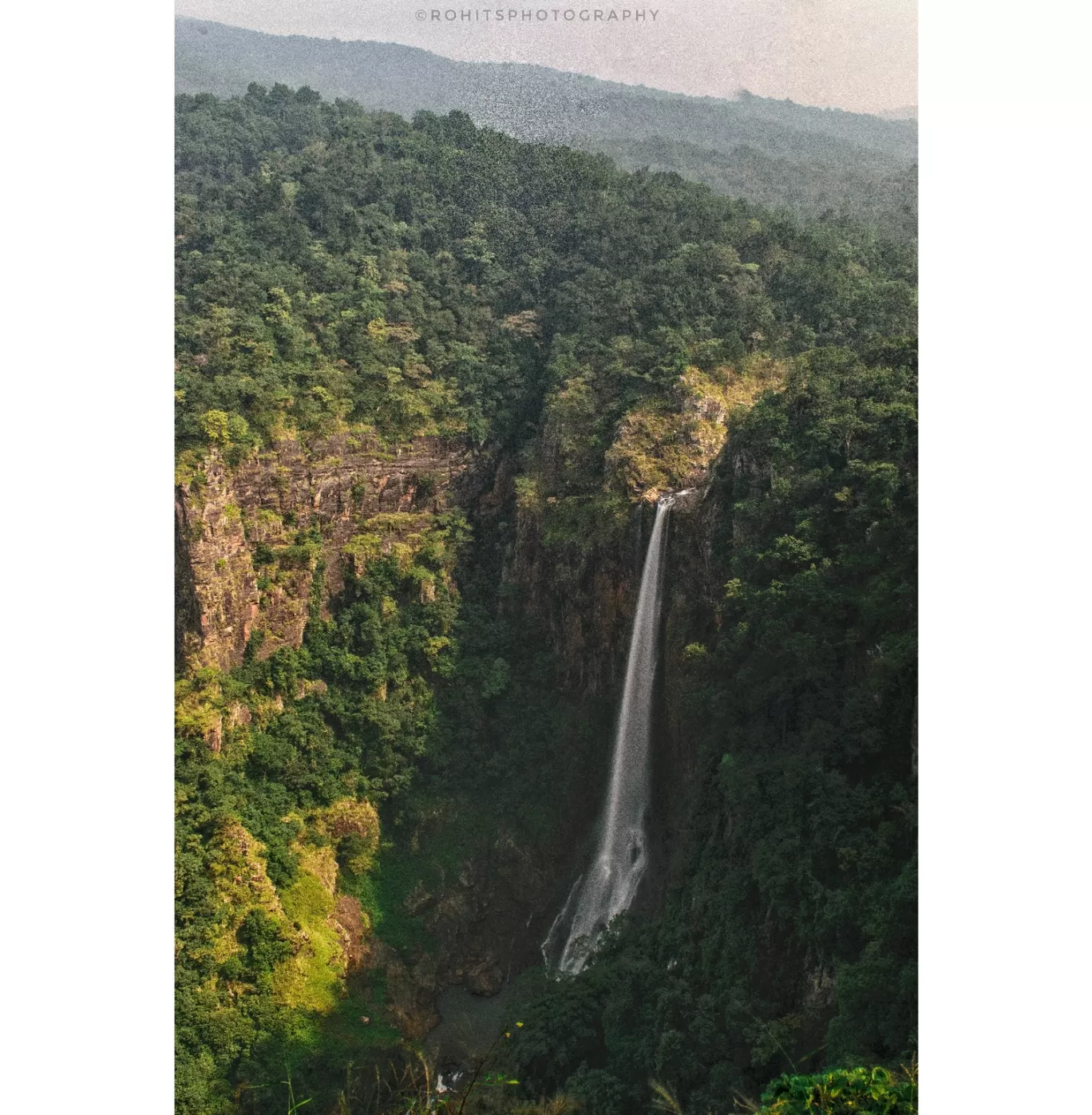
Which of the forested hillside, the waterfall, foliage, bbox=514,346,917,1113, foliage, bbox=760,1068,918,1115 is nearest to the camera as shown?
foliage, bbox=760,1068,918,1115

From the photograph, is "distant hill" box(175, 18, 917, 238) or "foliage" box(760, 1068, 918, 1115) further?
"distant hill" box(175, 18, 917, 238)

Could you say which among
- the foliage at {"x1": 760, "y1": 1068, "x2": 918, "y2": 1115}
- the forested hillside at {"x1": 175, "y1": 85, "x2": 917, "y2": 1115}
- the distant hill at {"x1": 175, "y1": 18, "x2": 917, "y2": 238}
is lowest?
the foliage at {"x1": 760, "y1": 1068, "x2": 918, "y2": 1115}

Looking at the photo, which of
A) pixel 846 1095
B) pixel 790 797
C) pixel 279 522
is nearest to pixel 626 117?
pixel 279 522

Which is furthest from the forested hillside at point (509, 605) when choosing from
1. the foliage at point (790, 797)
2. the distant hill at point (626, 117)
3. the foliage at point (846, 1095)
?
the foliage at point (846, 1095)

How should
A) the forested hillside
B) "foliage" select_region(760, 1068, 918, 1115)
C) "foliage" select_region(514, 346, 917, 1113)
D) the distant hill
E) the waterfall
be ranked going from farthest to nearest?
1. the waterfall
2. the distant hill
3. the forested hillside
4. "foliage" select_region(514, 346, 917, 1113)
5. "foliage" select_region(760, 1068, 918, 1115)

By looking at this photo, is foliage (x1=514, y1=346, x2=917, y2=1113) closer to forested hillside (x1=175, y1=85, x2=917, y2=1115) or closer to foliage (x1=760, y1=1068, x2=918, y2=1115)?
forested hillside (x1=175, y1=85, x2=917, y2=1115)

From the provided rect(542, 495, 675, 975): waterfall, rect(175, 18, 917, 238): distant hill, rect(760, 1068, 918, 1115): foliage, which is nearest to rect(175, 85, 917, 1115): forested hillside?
rect(542, 495, 675, 975): waterfall
